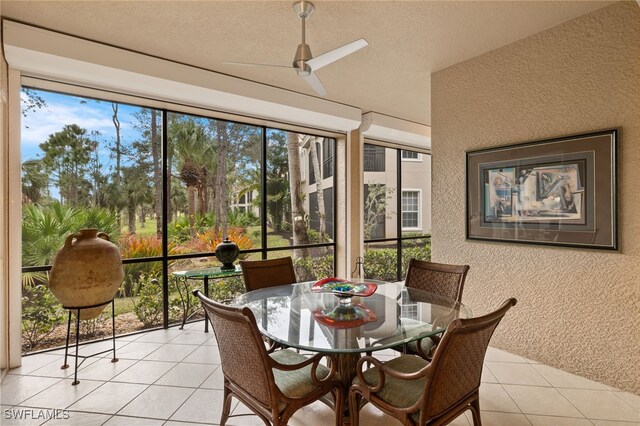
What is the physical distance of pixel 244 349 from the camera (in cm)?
155

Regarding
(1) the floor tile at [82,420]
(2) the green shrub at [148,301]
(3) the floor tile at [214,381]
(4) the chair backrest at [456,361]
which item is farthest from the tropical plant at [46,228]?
(4) the chair backrest at [456,361]

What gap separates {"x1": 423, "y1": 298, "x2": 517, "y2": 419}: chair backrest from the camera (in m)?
1.37

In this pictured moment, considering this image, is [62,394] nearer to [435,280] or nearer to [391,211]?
[435,280]

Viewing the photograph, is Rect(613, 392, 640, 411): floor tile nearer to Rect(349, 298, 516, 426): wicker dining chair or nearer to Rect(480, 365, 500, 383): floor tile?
Rect(480, 365, 500, 383): floor tile

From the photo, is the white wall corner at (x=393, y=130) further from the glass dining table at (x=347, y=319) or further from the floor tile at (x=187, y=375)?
the floor tile at (x=187, y=375)

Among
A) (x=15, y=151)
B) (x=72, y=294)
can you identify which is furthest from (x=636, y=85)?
(x=15, y=151)

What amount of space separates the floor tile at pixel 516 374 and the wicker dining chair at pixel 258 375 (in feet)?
5.18

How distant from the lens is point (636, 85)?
2.34 meters

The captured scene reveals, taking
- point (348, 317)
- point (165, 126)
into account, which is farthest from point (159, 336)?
point (348, 317)

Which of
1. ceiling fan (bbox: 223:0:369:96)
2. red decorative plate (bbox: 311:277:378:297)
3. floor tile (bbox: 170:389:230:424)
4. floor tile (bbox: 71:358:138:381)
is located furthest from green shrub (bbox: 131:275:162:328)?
ceiling fan (bbox: 223:0:369:96)

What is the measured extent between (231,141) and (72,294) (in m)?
2.43

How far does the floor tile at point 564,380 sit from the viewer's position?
246cm

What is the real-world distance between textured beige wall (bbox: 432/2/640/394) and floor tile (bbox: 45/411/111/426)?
10.4ft

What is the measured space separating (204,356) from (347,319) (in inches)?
68.8
